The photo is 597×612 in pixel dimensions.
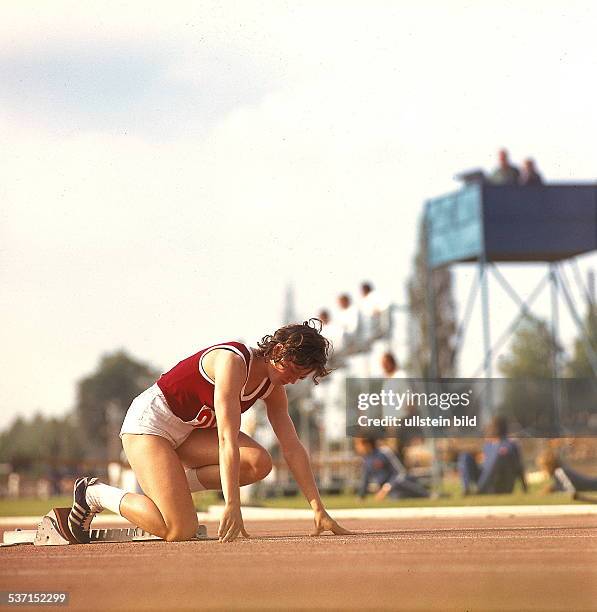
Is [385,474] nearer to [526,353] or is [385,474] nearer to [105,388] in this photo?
[526,353]

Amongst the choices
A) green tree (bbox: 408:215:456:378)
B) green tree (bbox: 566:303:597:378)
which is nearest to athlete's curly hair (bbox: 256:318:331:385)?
green tree (bbox: 566:303:597:378)

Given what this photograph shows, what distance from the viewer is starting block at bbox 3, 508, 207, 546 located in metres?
6.98

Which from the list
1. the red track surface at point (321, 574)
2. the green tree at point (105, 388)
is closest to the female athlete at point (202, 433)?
the red track surface at point (321, 574)

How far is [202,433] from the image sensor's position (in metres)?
7.09

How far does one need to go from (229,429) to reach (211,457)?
2.54ft

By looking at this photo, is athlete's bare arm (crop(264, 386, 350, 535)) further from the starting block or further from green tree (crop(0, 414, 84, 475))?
green tree (crop(0, 414, 84, 475))

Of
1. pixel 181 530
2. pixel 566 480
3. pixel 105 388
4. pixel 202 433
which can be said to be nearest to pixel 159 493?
pixel 181 530

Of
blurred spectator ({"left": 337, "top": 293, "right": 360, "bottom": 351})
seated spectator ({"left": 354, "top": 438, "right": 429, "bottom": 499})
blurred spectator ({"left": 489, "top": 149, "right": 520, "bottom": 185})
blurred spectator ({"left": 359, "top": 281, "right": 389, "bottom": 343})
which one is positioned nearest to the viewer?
seated spectator ({"left": 354, "top": 438, "right": 429, "bottom": 499})

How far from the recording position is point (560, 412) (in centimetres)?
1731

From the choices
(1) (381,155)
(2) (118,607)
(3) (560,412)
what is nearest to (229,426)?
(2) (118,607)

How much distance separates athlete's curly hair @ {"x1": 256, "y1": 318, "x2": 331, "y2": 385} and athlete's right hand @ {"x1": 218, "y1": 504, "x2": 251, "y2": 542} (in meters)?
0.73

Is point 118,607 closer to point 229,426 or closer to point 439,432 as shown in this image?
point 229,426

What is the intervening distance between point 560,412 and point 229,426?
38.3 feet

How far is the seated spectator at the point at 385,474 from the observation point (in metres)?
15.5
